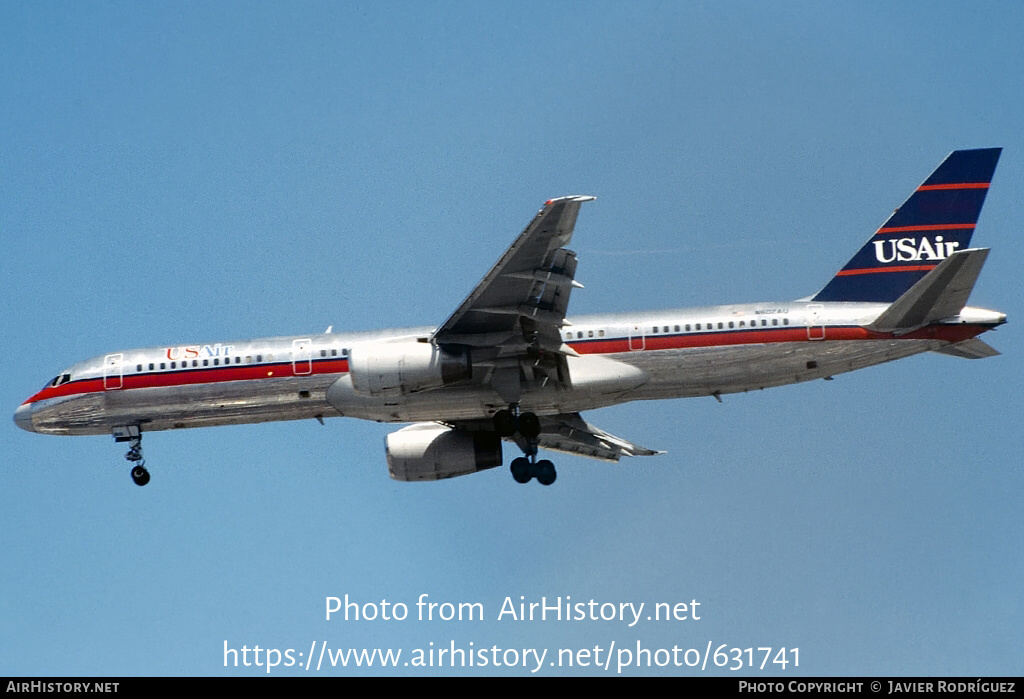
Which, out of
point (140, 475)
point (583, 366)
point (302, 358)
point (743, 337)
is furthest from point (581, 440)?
point (140, 475)

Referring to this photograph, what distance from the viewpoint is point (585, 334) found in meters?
35.1

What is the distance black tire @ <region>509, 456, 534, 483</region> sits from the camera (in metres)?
35.9

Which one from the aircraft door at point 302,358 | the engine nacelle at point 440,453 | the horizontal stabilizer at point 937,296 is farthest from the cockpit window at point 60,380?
the horizontal stabilizer at point 937,296

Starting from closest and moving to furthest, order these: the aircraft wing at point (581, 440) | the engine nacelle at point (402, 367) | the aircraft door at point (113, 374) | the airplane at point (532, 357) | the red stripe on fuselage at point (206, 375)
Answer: the engine nacelle at point (402, 367) < the airplane at point (532, 357) < the red stripe on fuselage at point (206, 375) < the aircraft door at point (113, 374) < the aircraft wing at point (581, 440)

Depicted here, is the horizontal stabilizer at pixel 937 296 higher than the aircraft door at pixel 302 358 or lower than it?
lower

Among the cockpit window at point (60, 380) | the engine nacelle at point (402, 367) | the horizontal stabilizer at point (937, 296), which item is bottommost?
the engine nacelle at point (402, 367)

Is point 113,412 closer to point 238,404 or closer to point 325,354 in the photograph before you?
point 238,404

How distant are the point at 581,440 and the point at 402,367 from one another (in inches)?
364

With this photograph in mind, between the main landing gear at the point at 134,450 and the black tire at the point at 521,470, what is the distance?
9.55 metres

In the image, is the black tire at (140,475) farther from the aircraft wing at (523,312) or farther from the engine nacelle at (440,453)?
the aircraft wing at (523,312)

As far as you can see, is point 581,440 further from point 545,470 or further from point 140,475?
point 140,475

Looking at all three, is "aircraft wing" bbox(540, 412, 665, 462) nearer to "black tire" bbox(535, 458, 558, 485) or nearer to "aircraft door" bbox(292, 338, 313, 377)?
"black tire" bbox(535, 458, 558, 485)

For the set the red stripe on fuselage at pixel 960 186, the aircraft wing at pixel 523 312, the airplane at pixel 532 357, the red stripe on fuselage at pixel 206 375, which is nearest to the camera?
the aircraft wing at pixel 523 312

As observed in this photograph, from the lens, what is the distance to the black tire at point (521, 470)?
35906 millimetres
